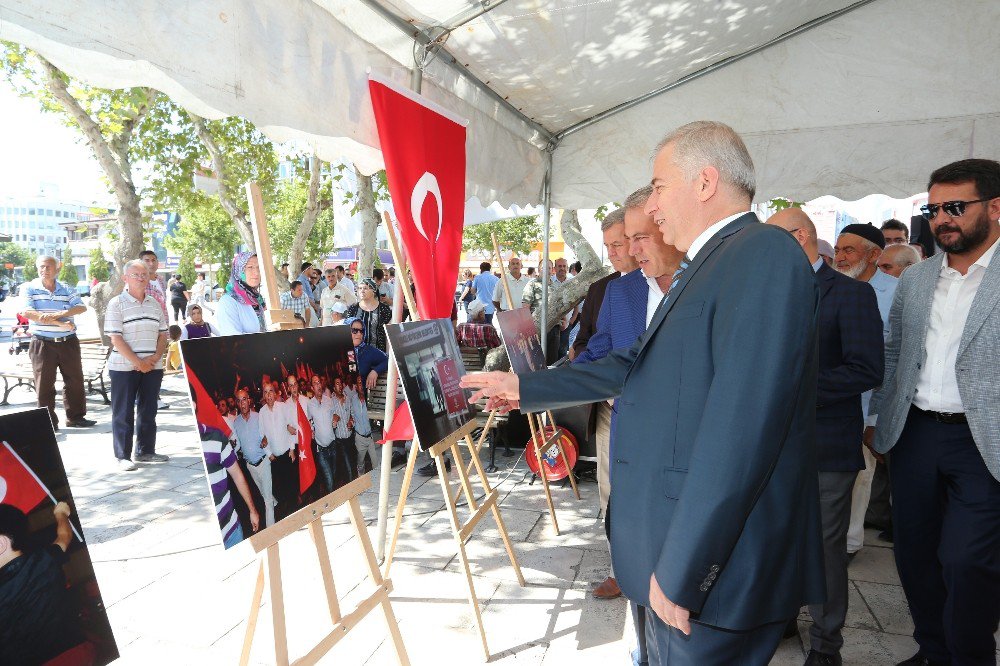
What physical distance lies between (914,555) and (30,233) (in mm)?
188538

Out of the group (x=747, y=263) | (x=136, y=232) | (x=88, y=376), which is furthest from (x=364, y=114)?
(x=136, y=232)

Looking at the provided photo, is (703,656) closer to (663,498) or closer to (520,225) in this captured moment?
(663,498)

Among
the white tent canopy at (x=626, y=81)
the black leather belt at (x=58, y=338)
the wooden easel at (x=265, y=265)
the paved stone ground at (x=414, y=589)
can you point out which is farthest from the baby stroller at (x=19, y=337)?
the wooden easel at (x=265, y=265)

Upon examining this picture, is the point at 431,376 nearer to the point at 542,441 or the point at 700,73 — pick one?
the point at 542,441

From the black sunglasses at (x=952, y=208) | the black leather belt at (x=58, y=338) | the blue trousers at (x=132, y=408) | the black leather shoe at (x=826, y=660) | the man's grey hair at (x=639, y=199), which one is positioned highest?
the man's grey hair at (x=639, y=199)

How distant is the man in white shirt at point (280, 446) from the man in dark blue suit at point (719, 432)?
1.09 meters

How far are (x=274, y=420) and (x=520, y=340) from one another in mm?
2313

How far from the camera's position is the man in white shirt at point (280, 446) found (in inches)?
77.8

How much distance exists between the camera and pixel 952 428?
93.9 inches

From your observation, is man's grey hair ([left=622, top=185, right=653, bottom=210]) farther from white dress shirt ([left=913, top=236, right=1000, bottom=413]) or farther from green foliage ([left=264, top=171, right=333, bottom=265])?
green foliage ([left=264, top=171, right=333, bottom=265])

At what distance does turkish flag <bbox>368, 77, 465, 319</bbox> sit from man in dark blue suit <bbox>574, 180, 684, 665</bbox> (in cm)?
102

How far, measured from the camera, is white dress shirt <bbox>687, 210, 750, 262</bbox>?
4.79 feet

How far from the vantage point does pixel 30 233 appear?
487ft

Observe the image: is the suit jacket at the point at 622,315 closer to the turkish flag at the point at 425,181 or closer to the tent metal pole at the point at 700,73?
the turkish flag at the point at 425,181
